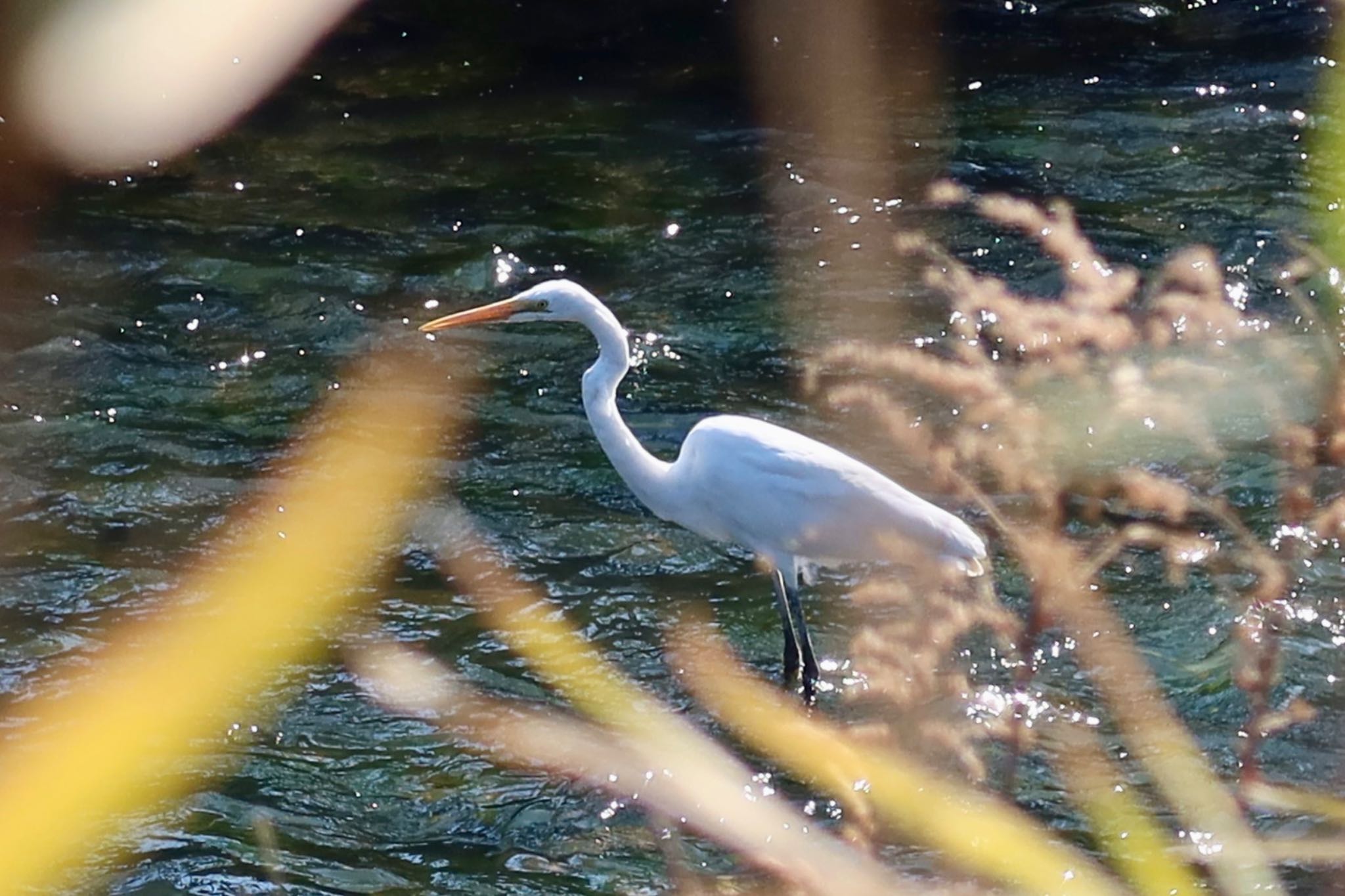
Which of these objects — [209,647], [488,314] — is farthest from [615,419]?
[209,647]

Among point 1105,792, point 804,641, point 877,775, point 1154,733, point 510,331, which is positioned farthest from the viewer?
point 510,331

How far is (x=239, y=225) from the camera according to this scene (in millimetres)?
7363

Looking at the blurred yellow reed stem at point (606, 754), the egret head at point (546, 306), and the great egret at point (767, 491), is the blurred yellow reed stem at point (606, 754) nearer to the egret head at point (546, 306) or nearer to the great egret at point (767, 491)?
the great egret at point (767, 491)

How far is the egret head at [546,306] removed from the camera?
13.9ft

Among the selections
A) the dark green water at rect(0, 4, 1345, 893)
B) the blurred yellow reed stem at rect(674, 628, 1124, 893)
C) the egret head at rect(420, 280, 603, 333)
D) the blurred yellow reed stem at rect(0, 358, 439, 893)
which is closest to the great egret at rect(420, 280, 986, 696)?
the egret head at rect(420, 280, 603, 333)

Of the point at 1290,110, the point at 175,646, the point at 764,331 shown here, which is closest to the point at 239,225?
the point at 764,331

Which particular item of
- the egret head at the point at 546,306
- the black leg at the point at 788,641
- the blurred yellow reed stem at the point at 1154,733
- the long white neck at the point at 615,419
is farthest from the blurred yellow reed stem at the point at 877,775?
the egret head at the point at 546,306

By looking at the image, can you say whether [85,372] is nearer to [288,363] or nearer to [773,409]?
[288,363]

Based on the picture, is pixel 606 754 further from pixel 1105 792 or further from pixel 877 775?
pixel 1105 792

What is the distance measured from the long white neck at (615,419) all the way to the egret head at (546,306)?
31 millimetres

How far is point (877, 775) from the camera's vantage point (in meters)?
2.92

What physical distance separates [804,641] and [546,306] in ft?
3.66

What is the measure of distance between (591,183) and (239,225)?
64.1 inches

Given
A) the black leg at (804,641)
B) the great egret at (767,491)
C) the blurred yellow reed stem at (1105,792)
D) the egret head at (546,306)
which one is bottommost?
the blurred yellow reed stem at (1105,792)
